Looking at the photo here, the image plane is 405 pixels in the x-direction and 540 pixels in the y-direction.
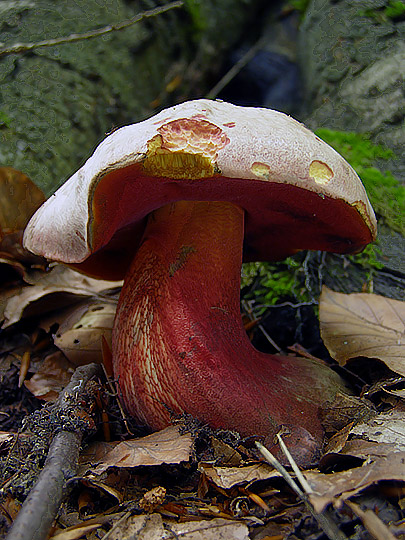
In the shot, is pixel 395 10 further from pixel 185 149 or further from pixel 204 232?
pixel 185 149

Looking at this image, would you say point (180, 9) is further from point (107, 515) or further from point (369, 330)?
point (107, 515)

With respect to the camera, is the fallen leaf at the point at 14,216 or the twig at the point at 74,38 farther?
the fallen leaf at the point at 14,216

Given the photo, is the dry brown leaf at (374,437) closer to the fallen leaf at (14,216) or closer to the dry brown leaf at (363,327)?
the dry brown leaf at (363,327)

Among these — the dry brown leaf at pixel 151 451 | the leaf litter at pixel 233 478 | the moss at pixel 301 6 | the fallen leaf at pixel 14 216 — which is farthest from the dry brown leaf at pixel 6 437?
the moss at pixel 301 6

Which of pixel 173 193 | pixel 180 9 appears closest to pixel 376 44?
pixel 180 9

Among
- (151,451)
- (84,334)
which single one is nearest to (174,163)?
(151,451)

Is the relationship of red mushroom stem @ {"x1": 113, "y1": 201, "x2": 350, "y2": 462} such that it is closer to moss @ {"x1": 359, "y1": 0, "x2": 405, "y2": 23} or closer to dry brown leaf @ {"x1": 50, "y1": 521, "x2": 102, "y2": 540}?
dry brown leaf @ {"x1": 50, "y1": 521, "x2": 102, "y2": 540}
